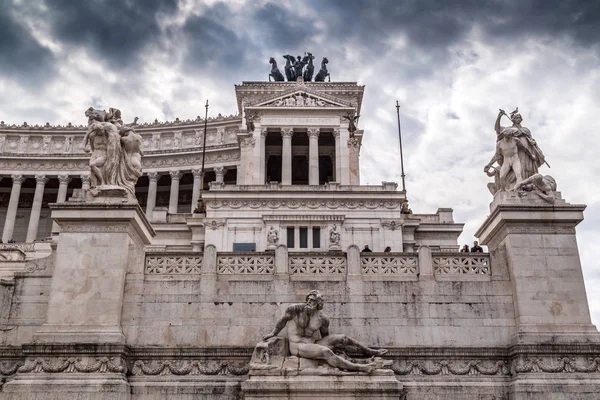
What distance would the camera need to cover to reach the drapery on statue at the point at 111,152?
702 inches

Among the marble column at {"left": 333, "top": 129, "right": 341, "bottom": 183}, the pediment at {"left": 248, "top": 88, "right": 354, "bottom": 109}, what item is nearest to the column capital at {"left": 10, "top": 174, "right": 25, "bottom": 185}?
the pediment at {"left": 248, "top": 88, "right": 354, "bottom": 109}

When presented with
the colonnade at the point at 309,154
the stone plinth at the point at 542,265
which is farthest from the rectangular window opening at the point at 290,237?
the stone plinth at the point at 542,265

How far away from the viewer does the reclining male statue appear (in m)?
15.3

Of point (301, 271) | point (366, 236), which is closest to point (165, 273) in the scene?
point (301, 271)

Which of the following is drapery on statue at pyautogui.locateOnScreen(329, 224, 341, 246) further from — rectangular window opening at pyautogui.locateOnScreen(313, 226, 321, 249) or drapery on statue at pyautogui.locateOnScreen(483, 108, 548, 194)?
drapery on statue at pyautogui.locateOnScreen(483, 108, 548, 194)

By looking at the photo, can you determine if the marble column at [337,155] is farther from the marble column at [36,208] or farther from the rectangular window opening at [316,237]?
the marble column at [36,208]

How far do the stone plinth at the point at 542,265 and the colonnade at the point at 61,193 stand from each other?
5887 centimetres

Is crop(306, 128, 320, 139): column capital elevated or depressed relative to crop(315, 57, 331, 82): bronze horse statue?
depressed

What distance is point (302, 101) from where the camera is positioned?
227ft

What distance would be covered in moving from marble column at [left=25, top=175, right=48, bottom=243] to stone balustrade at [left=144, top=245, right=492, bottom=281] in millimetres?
58802

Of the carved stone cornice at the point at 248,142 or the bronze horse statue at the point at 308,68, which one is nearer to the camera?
the carved stone cornice at the point at 248,142

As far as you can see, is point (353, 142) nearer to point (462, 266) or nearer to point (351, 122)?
point (351, 122)

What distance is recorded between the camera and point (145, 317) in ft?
53.9

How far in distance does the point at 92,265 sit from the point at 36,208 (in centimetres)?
6493
